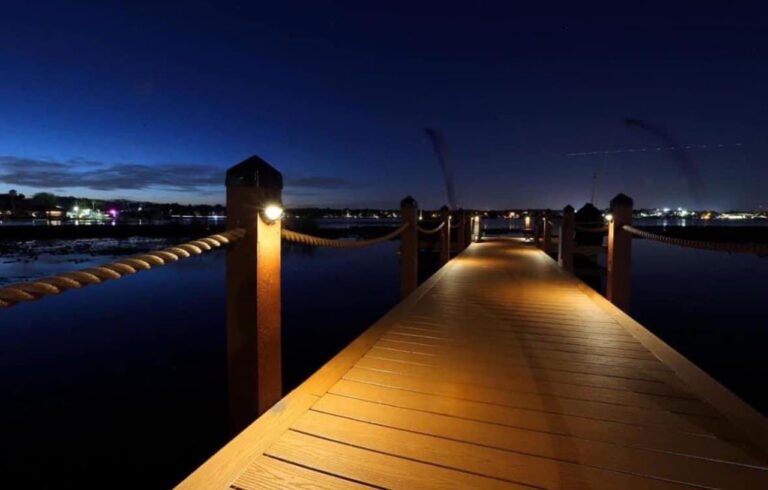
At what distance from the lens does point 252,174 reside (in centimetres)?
208

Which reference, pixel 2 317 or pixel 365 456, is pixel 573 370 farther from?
pixel 2 317

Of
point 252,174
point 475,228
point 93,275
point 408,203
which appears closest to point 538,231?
point 475,228

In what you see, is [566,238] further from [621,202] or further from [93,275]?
[93,275]

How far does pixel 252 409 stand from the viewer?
6.64 feet

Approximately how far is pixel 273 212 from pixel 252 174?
242mm

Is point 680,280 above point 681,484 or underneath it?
underneath

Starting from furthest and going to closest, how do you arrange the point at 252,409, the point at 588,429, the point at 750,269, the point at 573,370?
the point at 750,269 → the point at 573,370 → the point at 252,409 → the point at 588,429

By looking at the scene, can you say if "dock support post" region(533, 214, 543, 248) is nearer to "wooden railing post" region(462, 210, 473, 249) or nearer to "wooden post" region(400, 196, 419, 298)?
"wooden railing post" region(462, 210, 473, 249)

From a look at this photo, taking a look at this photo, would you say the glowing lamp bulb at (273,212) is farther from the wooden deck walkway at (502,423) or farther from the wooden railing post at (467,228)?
the wooden railing post at (467,228)

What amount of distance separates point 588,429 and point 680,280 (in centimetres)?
1884

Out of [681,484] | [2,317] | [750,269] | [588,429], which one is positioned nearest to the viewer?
[681,484]

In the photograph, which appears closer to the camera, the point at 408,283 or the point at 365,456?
the point at 365,456

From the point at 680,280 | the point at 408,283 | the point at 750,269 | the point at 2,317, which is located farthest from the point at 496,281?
the point at 750,269

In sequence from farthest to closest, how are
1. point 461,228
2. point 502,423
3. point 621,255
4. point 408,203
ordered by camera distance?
point 461,228, point 408,203, point 621,255, point 502,423
